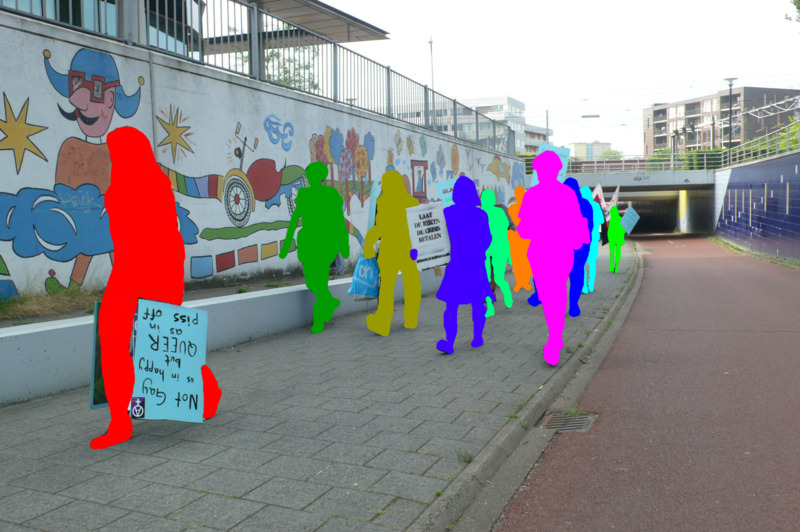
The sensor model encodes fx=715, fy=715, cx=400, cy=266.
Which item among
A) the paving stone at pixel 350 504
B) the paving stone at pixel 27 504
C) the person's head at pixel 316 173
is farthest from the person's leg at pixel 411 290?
the paving stone at pixel 27 504

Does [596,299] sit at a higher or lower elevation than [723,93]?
lower

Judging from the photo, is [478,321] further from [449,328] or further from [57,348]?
[57,348]

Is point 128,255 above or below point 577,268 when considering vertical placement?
above

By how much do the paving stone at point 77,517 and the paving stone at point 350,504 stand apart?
3.30 feet

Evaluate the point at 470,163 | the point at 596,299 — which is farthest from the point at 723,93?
the point at 596,299

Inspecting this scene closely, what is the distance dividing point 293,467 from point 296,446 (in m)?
0.42

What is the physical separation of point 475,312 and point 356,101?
789 cm

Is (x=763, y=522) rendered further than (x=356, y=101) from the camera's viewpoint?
No

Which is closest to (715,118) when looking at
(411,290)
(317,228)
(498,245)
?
(498,245)

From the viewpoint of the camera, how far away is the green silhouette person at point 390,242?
9.06m

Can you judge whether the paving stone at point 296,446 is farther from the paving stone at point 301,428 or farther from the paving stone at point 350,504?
the paving stone at point 350,504

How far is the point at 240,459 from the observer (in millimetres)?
4457

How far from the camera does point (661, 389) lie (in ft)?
21.5

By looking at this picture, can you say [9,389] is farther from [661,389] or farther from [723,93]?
[723,93]
